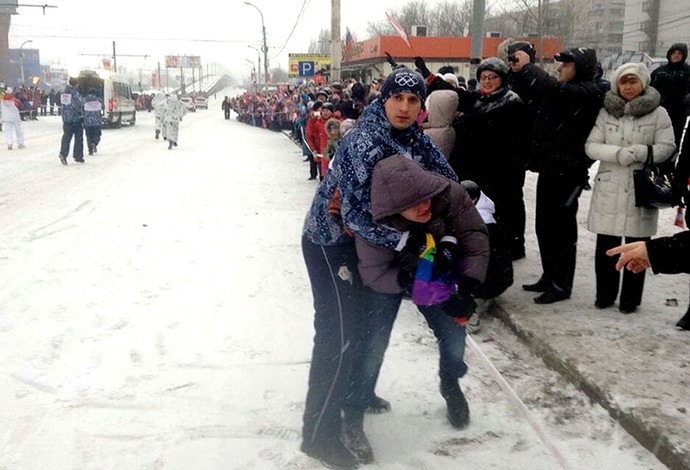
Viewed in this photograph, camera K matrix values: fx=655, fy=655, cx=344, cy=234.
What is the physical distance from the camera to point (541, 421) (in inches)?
134

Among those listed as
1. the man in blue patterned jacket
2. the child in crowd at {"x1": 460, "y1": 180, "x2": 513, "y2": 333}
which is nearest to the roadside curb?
the child in crowd at {"x1": 460, "y1": 180, "x2": 513, "y2": 333}

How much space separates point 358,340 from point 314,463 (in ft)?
1.98

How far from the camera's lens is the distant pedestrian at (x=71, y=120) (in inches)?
571

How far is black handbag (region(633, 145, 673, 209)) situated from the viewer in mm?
4117

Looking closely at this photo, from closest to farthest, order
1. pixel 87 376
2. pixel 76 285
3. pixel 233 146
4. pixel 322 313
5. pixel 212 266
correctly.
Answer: pixel 322 313
pixel 87 376
pixel 76 285
pixel 212 266
pixel 233 146

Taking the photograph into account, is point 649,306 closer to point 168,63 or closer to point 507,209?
point 507,209

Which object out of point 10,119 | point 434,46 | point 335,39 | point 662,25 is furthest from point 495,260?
point 662,25

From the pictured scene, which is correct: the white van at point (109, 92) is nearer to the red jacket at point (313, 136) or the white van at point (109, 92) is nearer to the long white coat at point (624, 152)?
the red jacket at point (313, 136)

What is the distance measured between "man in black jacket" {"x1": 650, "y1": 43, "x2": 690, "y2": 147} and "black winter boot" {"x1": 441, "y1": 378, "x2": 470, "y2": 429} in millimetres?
5306

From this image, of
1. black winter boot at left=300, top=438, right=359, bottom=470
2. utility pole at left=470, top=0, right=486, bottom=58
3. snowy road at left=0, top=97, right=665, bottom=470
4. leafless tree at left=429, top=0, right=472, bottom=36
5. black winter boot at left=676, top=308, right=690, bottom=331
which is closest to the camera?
black winter boot at left=300, top=438, right=359, bottom=470

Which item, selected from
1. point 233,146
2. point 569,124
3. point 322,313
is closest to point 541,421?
point 322,313

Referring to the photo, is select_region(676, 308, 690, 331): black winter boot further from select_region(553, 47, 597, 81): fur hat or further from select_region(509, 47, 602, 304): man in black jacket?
select_region(553, 47, 597, 81): fur hat

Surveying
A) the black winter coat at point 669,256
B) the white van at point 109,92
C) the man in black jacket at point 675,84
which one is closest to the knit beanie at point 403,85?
the black winter coat at point 669,256

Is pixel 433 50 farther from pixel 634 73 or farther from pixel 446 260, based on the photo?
pixel 446 260
